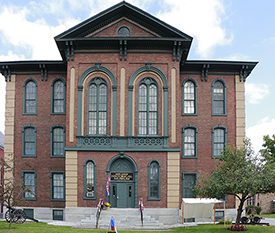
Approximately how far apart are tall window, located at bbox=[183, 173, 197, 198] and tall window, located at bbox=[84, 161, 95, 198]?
22.8ft

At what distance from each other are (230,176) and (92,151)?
967 cm

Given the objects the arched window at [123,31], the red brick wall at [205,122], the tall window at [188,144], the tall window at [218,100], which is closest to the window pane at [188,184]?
the red brick wall at [205,122]

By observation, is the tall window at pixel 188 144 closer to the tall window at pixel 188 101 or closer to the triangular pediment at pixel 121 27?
the tall window at pixel 188 101

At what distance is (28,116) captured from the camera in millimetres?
38250

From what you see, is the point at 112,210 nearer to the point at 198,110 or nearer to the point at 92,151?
→ the point at 92,151

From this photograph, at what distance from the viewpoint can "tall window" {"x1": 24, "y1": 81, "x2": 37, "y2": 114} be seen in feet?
126

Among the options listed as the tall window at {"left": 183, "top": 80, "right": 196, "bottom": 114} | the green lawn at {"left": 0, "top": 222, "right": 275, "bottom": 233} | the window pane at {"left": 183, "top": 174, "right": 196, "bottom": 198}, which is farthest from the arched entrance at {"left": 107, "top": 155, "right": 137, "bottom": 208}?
the tall window at {"left": 183, "top": 80, "right": 196, "bottom": 114}

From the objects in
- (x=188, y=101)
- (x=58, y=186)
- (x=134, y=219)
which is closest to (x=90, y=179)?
(x=134, y=219)

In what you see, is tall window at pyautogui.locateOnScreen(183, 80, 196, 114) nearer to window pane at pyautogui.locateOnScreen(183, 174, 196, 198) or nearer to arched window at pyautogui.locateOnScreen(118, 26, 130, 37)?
window pane at pyautogui.locateOnScreen(183, 174, 196, 198)

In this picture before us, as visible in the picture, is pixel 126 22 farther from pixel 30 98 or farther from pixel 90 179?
pixel 90 179

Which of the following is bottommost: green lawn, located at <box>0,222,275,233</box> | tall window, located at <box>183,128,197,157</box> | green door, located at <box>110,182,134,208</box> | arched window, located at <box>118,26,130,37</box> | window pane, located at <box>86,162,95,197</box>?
green lawn, located at <box>0,222,275,233</box>

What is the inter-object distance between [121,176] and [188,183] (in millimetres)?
5603

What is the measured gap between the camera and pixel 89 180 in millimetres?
34094

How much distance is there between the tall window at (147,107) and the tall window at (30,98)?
8.40 m
